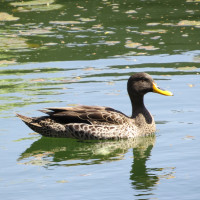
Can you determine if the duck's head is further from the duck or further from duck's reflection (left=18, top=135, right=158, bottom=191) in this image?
duck's reflection (left=18, top=135, right=158, bottom=191)

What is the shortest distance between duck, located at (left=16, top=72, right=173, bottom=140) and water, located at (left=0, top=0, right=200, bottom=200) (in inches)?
7.1

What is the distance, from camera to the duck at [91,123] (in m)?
11.7

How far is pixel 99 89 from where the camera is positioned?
46.0 ft

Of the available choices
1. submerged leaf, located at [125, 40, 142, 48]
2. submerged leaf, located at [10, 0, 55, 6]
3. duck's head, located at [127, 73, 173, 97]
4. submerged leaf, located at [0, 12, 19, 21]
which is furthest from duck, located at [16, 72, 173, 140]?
submerged leaf, located at [10, 0, 55, 6]

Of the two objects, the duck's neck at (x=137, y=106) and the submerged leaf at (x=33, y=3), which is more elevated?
the submerged leaf at (x=33, y=3)

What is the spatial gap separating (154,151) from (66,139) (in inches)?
74.9

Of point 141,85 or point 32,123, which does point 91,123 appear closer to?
point 32,123

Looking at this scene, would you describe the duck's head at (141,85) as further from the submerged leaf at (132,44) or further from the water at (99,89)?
the submerged leaf at (132,44)

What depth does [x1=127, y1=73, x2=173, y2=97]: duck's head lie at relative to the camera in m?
12.0

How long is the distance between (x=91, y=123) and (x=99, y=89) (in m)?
2.26

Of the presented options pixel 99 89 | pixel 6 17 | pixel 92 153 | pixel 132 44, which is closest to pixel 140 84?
pixel 92 153

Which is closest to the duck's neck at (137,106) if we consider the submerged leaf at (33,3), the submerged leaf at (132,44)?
the submerged leaf at (132,44)

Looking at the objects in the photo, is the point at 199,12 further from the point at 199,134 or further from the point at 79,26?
the point at 199,134

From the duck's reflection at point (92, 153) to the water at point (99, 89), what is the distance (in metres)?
0.02
